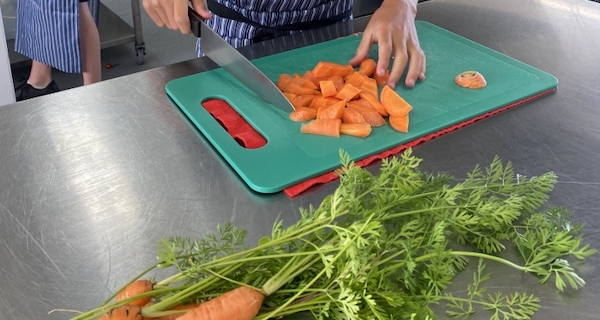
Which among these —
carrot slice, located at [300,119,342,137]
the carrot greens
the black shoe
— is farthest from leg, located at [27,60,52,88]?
the carrot greens

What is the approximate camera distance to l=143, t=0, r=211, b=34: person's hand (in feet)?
4.42

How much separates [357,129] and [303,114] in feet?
0.40

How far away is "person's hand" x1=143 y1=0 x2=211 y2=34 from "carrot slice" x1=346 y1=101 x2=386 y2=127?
0.42 m

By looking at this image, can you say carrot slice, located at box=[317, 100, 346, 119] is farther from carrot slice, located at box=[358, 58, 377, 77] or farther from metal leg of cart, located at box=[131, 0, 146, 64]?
metal leg of cart, located at box=[131, 0, 146, 64]

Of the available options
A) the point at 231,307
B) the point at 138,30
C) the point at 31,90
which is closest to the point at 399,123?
the point at 231,307

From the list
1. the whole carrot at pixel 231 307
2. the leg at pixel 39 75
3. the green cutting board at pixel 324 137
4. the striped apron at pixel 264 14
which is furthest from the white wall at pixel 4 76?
the whole carrot at pixel 231 307

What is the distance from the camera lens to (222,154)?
3.85 ft

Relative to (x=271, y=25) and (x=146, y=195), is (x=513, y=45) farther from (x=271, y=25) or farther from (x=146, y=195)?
(x=146, y=195)

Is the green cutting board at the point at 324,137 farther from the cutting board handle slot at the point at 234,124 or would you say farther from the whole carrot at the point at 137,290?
the whole carrot at the point at 137,290

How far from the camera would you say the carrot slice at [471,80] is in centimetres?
139

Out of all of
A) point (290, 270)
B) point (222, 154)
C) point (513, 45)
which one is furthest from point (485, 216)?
point (513, 45)

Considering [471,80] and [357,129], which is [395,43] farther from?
[357,129]

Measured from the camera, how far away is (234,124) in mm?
1260

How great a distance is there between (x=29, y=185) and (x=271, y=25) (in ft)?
2.69
